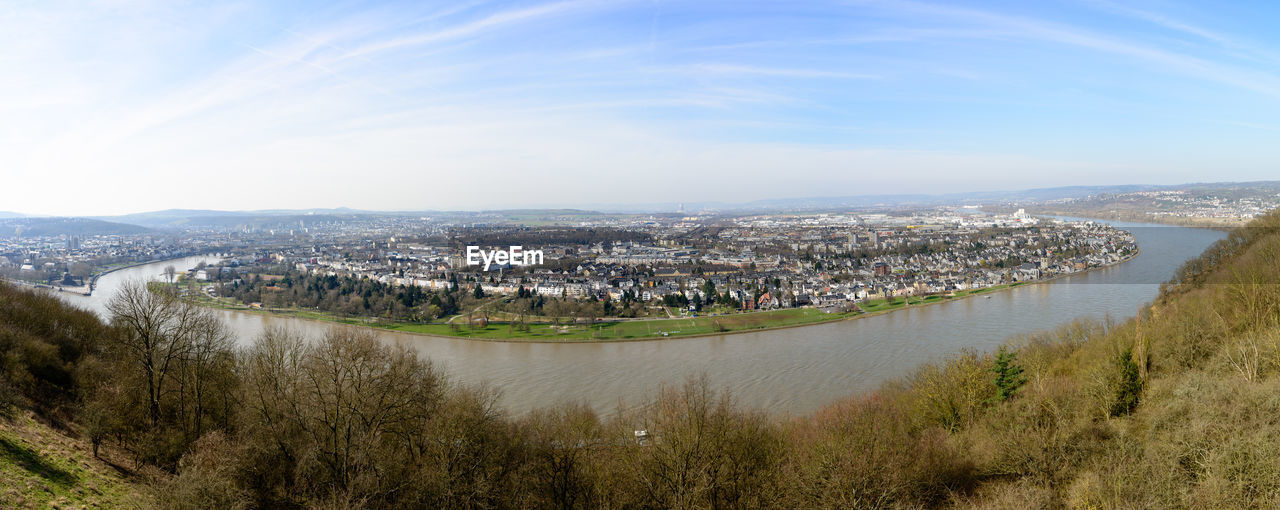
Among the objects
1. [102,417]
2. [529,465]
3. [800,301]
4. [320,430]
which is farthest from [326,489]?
[800,301]

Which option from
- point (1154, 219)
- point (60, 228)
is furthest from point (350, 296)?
point (1154, 219)

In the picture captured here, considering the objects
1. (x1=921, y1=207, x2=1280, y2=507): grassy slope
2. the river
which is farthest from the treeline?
(x1=921, y1=207, x2=1280, y2=507): grassy slope

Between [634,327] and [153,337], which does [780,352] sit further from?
[153,337]

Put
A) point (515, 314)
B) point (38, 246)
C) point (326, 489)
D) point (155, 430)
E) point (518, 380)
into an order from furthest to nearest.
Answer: point (38, 246) → point (515, 314) → point (518, 380) → point (155, 430) → point (326, 489)

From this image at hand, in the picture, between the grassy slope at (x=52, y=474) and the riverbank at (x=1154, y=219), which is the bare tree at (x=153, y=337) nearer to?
the grassy slope at (x=52, y=474)

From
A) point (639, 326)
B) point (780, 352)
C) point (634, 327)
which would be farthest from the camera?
point (639, 326)

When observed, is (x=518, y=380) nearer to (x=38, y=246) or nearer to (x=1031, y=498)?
(x=1031, y=498)

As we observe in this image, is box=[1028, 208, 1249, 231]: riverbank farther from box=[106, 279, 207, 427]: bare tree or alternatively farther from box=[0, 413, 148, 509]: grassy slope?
box=[0, 413, 148, 509]: grassy slope
